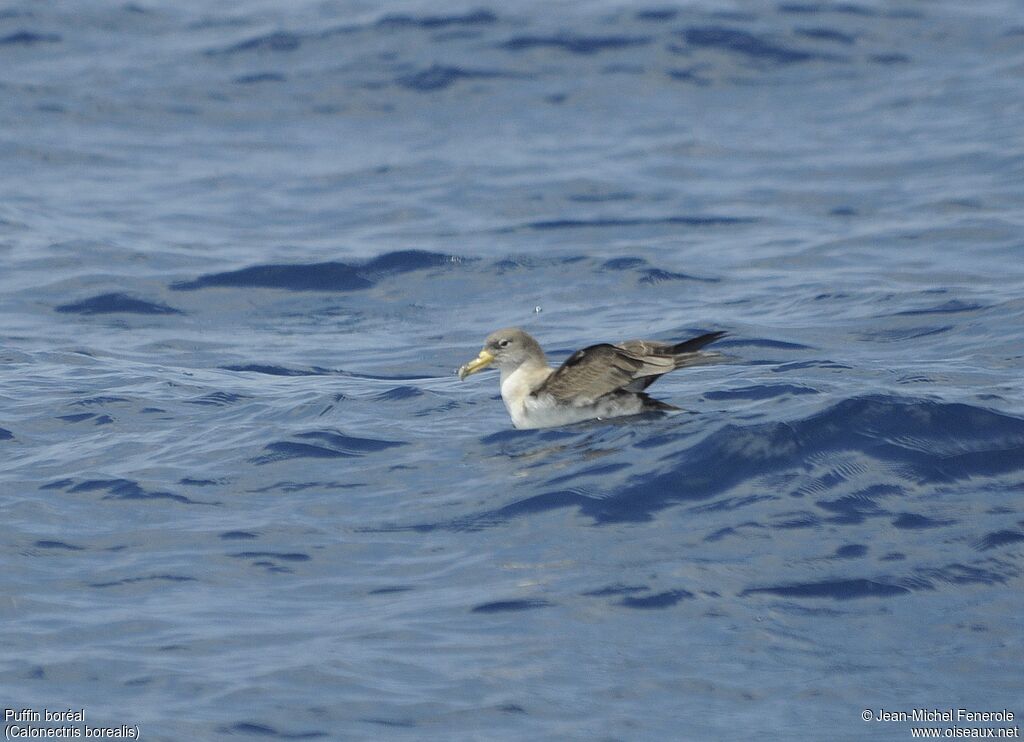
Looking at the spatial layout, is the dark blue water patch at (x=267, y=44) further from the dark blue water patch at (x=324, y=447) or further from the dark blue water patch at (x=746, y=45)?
the dark blue water patch at (x=324, y=447)

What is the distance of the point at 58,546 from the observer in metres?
8.21

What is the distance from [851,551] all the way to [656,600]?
3.75 feet

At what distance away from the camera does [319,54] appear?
21.2 metres

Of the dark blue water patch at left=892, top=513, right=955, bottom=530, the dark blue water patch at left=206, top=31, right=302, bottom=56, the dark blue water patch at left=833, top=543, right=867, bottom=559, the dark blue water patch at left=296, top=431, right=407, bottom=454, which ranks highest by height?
the dark blue water patch at left=206, top=31, right=302, bottom=56

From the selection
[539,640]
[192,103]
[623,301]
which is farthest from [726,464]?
[192,103]

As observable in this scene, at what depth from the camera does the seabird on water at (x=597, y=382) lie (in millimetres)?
9602

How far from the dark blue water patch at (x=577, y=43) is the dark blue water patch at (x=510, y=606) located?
1462cm

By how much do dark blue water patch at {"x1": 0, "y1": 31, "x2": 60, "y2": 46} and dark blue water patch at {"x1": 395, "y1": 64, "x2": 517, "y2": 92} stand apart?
599 centimetres

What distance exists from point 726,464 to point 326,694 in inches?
128

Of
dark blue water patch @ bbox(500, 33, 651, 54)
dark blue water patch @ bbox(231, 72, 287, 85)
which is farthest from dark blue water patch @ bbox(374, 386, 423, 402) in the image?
dark blue water patch @ bbox(500, 33, 651, 54)

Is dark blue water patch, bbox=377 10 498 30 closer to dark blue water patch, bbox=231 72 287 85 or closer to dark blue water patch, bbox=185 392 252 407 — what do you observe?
dark blue water patch, bbox=231 72 287 85

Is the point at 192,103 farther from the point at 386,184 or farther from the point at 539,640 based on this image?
the point at 539,640

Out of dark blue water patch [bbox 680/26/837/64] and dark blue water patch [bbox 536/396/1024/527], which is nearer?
dark blue water patch [bbox 536/396/1024/527]

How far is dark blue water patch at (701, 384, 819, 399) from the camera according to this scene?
33.2 ft
